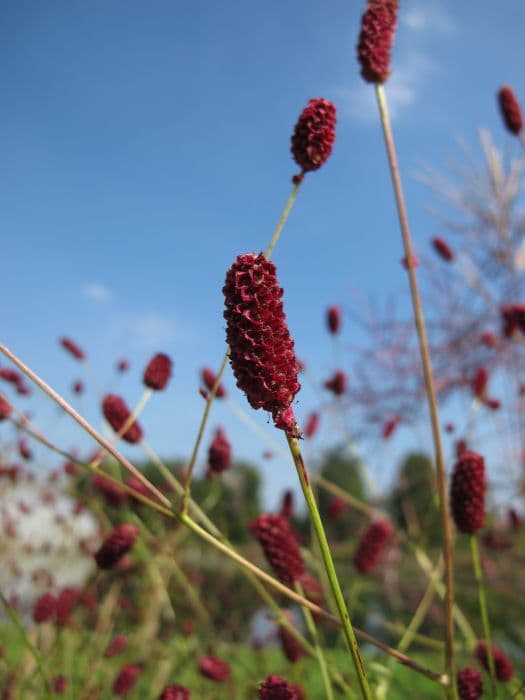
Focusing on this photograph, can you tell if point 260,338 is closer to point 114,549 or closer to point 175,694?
point 175,694

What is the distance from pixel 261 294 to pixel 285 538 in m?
0.61

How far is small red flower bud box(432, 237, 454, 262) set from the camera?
2.14m

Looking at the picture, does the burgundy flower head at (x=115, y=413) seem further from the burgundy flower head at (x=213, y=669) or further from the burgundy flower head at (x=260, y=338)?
the burgundy flower head at (x=260, y=338)

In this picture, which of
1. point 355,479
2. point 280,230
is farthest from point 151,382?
point 355,479

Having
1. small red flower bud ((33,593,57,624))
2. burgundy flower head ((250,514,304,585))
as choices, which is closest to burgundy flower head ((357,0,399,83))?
burgundy flower head ((250,514,304,585))

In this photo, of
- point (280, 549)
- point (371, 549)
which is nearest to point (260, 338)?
point (280, 549)

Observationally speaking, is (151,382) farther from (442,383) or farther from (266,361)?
(442,383)

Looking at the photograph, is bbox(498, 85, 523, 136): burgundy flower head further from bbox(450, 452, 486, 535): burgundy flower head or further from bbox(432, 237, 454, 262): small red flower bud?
bbox(450, 452, 486, 535): burgundy flower head

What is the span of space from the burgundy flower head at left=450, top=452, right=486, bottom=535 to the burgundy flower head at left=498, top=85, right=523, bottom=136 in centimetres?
110

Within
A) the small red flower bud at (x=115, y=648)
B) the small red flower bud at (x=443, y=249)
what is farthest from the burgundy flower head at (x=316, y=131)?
the small red flower bud at (x=115, y=648)

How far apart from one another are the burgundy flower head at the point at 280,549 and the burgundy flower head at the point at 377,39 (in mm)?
793

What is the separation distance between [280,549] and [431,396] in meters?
0.36

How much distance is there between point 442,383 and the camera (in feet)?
22.4

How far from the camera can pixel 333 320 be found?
2373mm
